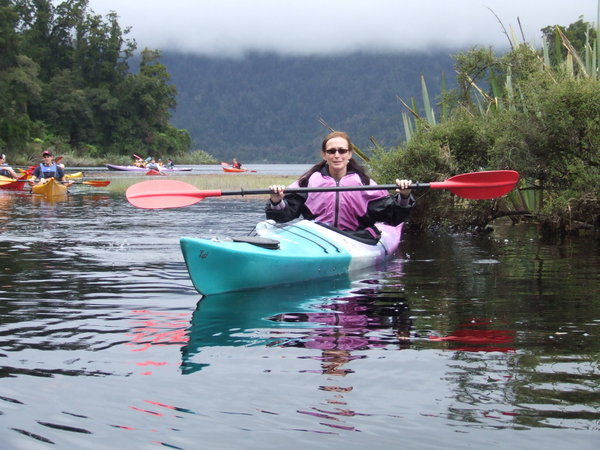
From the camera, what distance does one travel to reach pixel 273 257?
6547 millimetres

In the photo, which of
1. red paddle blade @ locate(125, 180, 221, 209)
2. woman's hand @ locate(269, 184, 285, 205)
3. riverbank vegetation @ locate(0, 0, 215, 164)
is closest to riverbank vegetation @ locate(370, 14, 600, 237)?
woman's hand @ locate(269, 184, 285, 205)

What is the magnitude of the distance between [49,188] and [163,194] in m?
14.0

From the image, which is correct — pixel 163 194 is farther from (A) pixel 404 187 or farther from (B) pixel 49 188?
(B) pixel 49 188

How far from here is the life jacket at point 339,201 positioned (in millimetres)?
7742

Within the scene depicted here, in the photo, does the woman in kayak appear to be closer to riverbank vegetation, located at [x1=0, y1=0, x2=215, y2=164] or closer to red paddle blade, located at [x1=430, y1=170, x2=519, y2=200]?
red paddle blade, located at [x1=430, y1=170, x2=519, y2=200]

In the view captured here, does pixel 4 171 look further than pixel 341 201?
Yes

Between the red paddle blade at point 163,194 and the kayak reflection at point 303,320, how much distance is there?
5.05 ft

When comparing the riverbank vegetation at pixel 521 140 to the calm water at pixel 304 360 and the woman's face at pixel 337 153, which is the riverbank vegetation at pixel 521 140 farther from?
the woman's face at pixel 337 153

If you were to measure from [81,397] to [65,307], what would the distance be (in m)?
2.38

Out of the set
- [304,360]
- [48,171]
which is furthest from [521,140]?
[48,171]

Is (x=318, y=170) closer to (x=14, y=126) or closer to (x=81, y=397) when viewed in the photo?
(x=81, y=397)

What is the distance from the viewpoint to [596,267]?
8.08m

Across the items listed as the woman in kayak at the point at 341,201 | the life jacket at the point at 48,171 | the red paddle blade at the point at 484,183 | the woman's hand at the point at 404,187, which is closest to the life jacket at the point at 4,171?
the life jacket at the point at 48,171

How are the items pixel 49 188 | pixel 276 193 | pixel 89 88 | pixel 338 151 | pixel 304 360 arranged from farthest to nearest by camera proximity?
pixel 89 88
pixel 49 188
pixel 338 151
pixel 276 193
pixel 304 360
